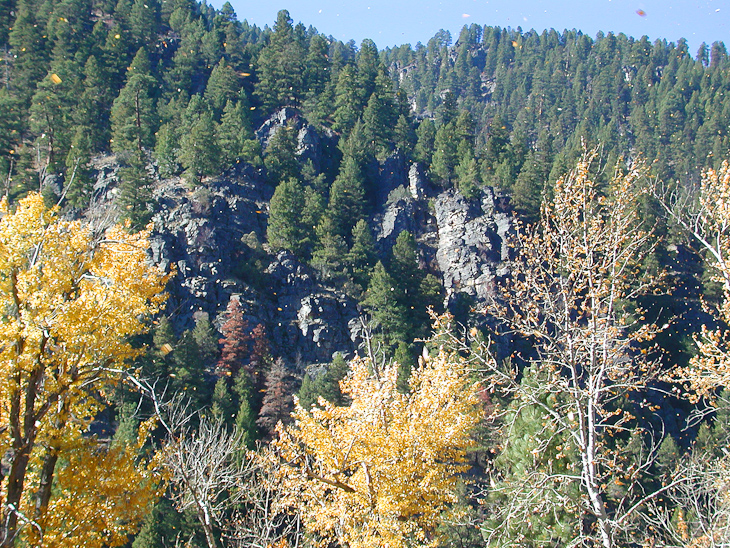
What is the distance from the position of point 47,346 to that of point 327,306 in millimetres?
34047

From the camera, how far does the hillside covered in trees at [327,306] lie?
6.15m

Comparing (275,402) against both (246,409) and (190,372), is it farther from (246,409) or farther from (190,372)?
(190,372)

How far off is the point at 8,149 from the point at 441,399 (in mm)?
45786

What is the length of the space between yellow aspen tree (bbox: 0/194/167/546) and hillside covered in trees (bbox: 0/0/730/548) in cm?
4

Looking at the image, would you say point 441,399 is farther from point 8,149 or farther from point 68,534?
point 8,149

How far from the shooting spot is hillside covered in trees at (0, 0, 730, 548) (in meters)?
6.15

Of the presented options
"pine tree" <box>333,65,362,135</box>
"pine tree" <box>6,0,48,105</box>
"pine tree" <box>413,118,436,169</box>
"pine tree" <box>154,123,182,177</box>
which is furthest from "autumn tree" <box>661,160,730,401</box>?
"pine tree" <box>6,0,48,105</box>

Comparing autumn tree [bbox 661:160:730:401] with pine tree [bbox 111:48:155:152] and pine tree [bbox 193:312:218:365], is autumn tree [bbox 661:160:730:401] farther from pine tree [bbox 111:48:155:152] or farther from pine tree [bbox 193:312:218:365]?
pine tree [bbox 111:48:155:152]

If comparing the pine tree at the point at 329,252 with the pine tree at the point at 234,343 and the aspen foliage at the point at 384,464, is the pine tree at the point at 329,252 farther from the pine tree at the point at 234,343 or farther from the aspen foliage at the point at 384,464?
the aspen foliage at the point at 384,464

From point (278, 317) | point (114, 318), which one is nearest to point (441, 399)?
point (114, 318)

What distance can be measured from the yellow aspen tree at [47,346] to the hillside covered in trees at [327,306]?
0.04 metres

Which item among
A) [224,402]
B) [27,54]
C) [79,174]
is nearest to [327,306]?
[224,402]

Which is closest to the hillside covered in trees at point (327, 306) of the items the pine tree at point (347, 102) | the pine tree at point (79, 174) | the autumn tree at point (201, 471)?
the autumn tree at point (201, 471)

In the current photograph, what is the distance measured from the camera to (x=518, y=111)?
330ft
